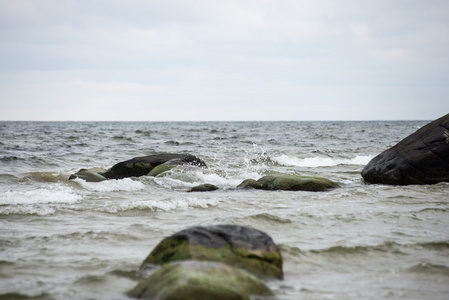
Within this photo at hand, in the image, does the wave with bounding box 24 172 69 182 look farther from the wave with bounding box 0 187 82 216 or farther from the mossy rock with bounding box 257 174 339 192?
the mossy rock with bounding box 257 174 339 192

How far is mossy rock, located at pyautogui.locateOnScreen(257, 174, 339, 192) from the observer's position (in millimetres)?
10422

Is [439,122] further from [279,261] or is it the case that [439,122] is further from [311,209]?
[279,261]

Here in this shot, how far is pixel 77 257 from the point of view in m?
4.96

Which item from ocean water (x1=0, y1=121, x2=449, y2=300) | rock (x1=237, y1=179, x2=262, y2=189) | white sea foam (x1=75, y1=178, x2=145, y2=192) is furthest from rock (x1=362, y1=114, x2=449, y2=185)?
white sea foam (x1=75, y1=178, x2=145, y2=192)

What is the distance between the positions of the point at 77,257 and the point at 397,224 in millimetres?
4503

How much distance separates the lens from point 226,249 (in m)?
4.14

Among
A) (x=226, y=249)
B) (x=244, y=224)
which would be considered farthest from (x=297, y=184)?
(x=226, y=249)

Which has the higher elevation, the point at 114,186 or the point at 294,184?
the point at 294,184

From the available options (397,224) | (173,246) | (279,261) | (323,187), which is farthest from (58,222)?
(323,187)

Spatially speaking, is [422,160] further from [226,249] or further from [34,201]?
[34,201]

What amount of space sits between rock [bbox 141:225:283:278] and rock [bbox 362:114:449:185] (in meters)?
7.64

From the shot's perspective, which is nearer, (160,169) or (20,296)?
(20,296)

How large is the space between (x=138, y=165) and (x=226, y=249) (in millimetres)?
9769

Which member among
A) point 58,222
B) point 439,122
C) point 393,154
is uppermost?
point 439,122
